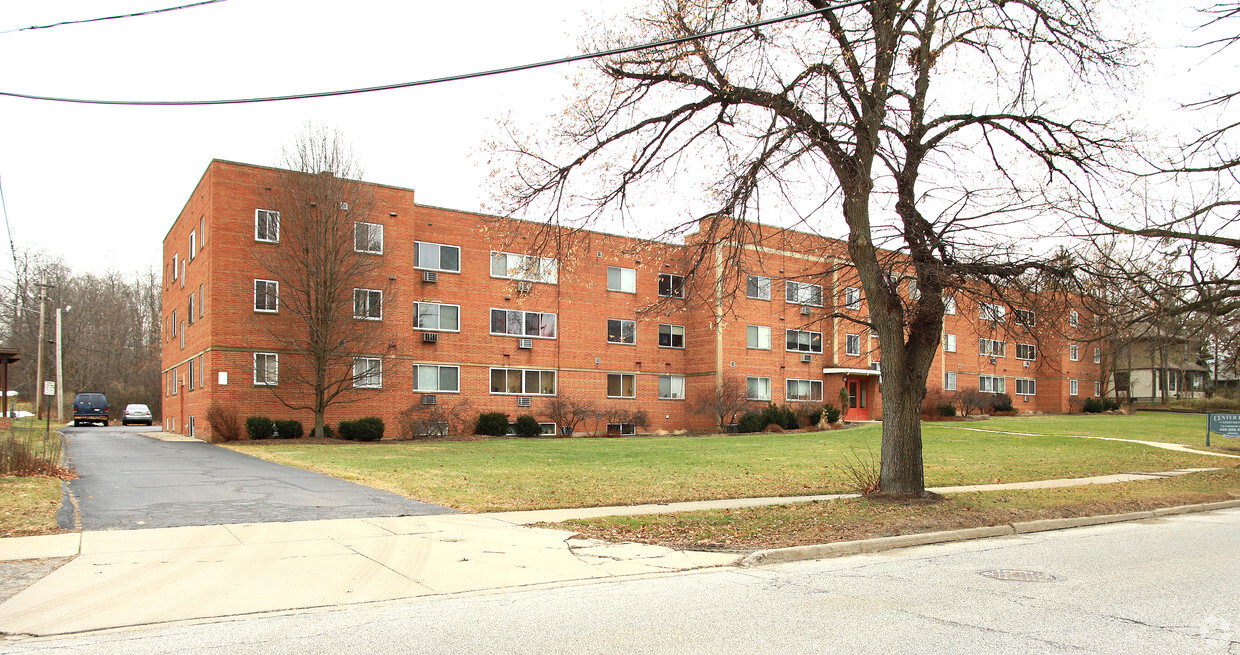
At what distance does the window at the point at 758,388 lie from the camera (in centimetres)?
4100

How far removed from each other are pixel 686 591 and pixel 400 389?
27063mm

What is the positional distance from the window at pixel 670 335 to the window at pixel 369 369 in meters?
14.9

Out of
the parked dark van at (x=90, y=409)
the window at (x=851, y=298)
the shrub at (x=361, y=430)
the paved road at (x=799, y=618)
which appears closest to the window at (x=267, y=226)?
the shrub at (x=361, y=430)

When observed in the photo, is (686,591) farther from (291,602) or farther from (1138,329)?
(1138,329)

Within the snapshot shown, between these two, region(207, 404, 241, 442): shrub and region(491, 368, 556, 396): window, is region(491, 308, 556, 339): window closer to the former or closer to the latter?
region(491, 368, 556, 396): window

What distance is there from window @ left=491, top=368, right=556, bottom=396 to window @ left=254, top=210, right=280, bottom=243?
35.3 feet

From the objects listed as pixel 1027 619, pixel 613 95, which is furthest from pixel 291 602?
pixel 613 95

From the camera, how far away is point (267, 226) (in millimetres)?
30172

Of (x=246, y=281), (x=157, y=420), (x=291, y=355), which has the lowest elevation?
(x=157, y=420)

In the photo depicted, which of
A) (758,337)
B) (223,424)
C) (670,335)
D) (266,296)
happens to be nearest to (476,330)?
(266,296)

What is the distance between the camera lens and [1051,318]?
13164 millimetres

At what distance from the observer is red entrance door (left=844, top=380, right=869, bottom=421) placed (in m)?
45.8

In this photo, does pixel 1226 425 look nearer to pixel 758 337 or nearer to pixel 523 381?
pixel 758 337

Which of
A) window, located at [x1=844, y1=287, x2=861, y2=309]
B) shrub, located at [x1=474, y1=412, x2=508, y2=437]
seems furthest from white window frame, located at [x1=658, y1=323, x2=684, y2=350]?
window, located at [x1=844, y1=287, x2=861, y2=309]
